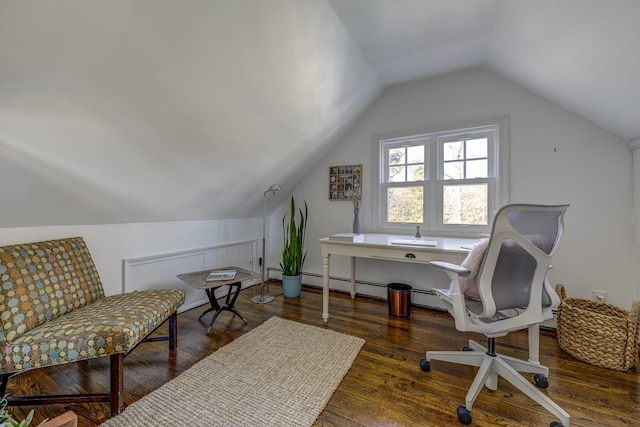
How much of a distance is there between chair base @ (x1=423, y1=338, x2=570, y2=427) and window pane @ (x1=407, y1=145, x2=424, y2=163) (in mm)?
1899

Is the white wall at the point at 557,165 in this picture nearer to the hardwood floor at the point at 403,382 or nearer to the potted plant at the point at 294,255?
the hardwood floor at the point at 403,382

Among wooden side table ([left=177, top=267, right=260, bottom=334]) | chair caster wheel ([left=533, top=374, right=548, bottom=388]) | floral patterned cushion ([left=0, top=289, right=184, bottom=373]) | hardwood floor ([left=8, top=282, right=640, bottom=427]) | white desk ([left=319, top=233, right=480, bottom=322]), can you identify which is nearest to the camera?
floral patterned cushion ([left=0, top=289, right=184, bottom=373])

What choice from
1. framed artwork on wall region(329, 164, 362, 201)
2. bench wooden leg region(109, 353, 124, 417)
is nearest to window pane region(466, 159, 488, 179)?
framed artwork on wall region(329, 164, 362, 201)

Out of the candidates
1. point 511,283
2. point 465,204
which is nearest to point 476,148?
point 465,204

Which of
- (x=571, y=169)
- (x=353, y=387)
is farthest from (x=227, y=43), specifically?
(x=571, y=169)

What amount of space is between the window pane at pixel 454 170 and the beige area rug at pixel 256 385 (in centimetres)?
188

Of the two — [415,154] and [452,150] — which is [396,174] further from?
[452,150]

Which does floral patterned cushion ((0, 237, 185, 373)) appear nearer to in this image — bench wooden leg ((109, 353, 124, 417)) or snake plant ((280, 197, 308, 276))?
bench wooden leg ((109, 353, 124, 417))

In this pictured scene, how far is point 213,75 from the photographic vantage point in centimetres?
153

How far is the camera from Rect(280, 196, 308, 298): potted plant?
10.2 feet

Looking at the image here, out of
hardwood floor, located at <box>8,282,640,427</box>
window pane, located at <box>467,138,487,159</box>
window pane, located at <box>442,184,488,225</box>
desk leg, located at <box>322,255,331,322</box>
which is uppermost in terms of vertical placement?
window pane, located at <box>467,138,487,159</box>

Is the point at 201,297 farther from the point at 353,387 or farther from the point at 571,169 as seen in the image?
the point at 571,169

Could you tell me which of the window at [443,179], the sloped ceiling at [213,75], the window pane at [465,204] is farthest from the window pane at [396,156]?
the sloped ceiling at [213,75]

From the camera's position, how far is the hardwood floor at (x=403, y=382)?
4.28 feet
